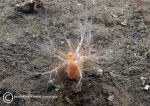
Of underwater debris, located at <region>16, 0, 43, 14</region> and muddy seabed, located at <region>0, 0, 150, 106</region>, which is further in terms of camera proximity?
underwater debris, located at <region>16, 0, 43, 14</region>

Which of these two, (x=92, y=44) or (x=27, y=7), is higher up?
(x=27, y=7)

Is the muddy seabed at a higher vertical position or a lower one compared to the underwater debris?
lower

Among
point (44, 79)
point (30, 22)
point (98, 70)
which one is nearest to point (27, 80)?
point (44, 79)

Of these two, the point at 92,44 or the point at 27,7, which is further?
the point at 27,7

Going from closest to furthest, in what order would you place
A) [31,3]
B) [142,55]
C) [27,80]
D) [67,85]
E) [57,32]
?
[67,85] < [27,80] < [142,55] < [57,32] < [31,3]

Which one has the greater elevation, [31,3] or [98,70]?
[31,3]

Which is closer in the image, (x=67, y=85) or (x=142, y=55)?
(x=67, y=85)

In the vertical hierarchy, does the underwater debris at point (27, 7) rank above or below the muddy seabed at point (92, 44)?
above

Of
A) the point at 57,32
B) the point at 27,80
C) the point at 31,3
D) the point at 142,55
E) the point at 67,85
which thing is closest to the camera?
the point at 67,85

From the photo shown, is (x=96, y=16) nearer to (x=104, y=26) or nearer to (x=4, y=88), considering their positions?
(x=104, y=26)

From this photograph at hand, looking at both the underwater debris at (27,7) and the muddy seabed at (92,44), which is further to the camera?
the underwater debris at (27,7)

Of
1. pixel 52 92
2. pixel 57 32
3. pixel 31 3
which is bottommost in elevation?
pixel 52 92
